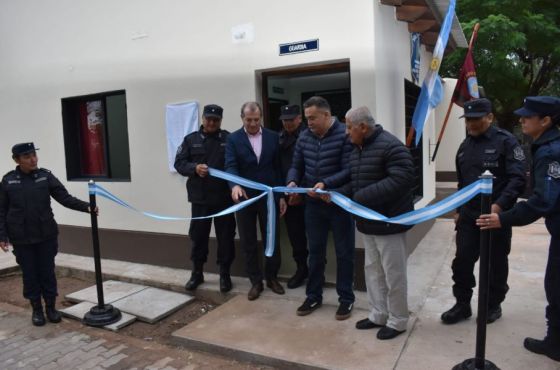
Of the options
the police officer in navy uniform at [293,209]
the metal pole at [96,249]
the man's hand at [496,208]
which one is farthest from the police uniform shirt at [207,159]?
the man's hand at [496,208]

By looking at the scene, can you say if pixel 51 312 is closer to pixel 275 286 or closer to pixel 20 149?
pixel 20 149

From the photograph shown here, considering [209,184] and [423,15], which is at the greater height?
[423,15]

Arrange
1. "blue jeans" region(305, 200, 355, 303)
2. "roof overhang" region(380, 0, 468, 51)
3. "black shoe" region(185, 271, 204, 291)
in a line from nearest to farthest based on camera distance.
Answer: "blue jeans" region(305, 200, 355, 303) → "black shoe" region(185, 271, 204, 291) → "roof overhang" region(380, 0, 468, 51)


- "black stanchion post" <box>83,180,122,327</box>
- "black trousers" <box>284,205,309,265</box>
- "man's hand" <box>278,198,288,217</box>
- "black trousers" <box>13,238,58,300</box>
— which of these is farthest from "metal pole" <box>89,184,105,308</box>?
"black trousers" <box>284,205,309,265</box>

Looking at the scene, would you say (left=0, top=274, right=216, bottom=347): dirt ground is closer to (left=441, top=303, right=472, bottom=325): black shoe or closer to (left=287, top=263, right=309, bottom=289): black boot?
(left=287, top=263, right=309, bottom=289): black boot

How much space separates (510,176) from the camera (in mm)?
3631

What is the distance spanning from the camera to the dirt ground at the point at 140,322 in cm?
452

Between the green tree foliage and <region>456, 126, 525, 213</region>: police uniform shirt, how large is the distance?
10.1m

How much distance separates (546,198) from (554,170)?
7.5 inches

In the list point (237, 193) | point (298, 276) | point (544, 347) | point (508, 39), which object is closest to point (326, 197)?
point (237, 193)

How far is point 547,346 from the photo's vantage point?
3406 mm

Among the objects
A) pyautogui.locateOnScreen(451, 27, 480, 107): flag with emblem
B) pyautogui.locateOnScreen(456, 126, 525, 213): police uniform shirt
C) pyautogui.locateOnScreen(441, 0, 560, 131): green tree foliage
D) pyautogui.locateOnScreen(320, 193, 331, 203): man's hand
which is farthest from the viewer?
pyautogui.locateOnScreen(441, 0, 560, 131): green tree foliage

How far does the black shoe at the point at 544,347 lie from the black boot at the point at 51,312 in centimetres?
429

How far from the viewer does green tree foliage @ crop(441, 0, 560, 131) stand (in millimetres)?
12602
